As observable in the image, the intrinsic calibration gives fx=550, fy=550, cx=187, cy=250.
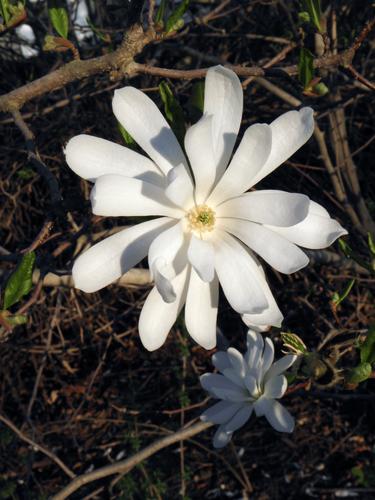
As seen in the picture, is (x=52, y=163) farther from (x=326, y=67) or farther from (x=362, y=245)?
(x=326, y=67)

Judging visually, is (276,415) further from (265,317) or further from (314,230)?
(314,230)

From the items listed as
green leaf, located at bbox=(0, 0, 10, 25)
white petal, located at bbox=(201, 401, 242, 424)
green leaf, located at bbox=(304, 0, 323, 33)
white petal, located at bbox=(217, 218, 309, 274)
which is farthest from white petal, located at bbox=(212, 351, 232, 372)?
green leaf, located at bbox=(0, 0, 10, 25)

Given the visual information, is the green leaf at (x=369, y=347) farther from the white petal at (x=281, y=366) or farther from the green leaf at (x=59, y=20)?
the green leaf at (x=59, y=20)

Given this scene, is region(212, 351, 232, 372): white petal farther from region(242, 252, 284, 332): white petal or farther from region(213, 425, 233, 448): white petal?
region(242, 252, 284, 332): white petal

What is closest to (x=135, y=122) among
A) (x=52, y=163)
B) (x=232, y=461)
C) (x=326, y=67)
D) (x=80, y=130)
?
(x=326, y=67)

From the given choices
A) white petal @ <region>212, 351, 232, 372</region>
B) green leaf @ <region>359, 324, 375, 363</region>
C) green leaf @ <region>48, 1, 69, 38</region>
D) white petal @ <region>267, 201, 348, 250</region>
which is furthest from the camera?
white petal @ <region>212, 351, 232, 372</region>

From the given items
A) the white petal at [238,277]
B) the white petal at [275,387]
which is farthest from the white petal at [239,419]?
the white petal at [238,277]

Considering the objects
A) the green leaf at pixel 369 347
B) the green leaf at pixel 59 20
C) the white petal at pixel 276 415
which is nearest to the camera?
the green leaf at pixel 369 347
